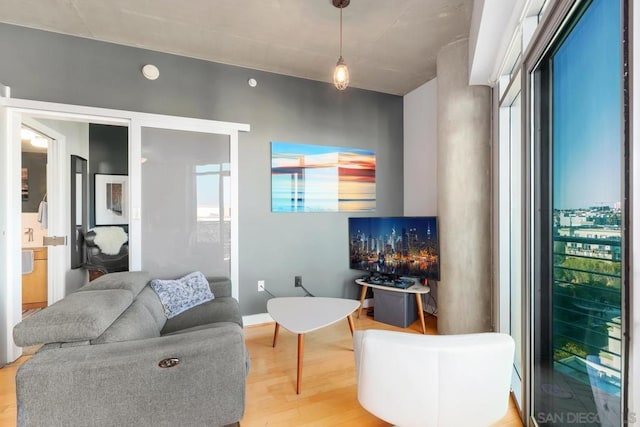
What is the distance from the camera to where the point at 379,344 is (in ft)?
4.00

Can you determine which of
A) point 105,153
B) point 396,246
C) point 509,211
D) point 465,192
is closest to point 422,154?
point 465,192

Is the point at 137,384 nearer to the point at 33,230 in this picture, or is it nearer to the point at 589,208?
the point at 589,208

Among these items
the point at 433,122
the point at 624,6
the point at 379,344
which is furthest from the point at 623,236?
the point at 433,122

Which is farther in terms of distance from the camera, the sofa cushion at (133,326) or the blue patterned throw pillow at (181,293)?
the blue patterned throw pillow at (181,293)

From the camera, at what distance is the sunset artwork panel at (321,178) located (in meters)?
3.09

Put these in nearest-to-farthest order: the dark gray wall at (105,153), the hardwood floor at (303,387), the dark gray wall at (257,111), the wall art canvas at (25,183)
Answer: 1. the hardwood floor at (303,387)
2. the dark gray wall at (257,111)
3. the wall art canvas at (25,183)
4. the dark gray wall at (105,153)

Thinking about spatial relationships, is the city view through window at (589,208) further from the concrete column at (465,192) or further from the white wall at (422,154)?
the white wall at (422,154)

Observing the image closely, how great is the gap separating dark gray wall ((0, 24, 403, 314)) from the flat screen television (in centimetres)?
27

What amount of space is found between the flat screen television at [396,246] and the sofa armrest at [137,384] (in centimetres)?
197

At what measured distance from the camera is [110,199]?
163 inches

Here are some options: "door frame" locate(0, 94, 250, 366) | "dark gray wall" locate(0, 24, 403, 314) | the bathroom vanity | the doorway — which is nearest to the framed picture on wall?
the doorway

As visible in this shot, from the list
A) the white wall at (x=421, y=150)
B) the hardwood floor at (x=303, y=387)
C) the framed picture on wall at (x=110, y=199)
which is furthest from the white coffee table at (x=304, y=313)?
the framed picture on wall at (x=110, y=199)

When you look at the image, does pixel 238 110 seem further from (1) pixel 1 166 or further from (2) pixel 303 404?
(2) pixel 303 404

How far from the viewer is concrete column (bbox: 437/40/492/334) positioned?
2.37 m
